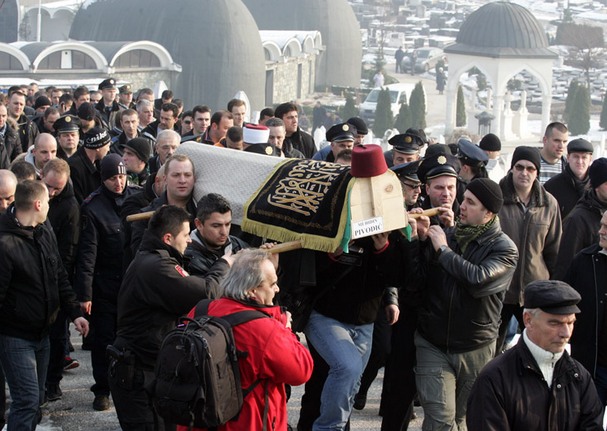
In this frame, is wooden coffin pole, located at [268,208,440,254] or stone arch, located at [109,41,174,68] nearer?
wooden coffin pole, located at [268,208,440,254]

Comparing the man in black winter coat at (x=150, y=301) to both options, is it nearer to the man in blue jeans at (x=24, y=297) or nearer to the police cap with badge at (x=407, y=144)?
the man in blue jeans at (x=24, y=297)

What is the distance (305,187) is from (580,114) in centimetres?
5777

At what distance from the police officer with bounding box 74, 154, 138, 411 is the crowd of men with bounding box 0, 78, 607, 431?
0.5 inches

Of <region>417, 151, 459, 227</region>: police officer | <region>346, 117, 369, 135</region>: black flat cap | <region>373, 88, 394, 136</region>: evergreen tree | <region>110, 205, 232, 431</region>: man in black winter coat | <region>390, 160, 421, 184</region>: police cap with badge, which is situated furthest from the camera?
<region>373, 88, 394, 136</region>: evergreen tree

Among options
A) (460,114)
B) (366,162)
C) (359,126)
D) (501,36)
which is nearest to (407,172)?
(366,162)

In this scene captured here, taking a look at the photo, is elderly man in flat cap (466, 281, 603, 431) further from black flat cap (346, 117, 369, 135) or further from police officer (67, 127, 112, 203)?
black flat cap (346, 117, 369, 135)

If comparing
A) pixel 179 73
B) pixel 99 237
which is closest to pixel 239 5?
pixel 179 73

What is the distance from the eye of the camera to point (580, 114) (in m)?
62.3

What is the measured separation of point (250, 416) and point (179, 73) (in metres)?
47.8

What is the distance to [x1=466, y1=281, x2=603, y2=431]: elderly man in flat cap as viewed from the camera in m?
5.12

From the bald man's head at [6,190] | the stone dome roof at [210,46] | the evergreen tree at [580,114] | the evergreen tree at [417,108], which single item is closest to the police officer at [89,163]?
the bald man's head at [6,190]

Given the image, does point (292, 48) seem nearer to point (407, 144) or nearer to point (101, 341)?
point (407, 144)

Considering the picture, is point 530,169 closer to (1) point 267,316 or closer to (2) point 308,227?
(2) point 308,227

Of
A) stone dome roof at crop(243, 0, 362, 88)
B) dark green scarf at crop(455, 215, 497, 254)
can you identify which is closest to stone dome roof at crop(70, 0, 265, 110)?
stone dome roof at crop(243, 0, 362, 88)
